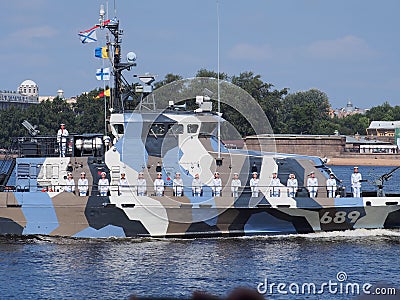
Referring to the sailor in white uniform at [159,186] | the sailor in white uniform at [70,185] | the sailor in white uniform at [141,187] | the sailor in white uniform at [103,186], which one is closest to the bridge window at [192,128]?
the sailor in white uniform at [159,186]

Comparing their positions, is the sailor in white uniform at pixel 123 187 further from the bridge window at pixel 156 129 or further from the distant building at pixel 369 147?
the distant building at pixel 369 147

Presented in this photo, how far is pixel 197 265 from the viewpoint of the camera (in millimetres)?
21672

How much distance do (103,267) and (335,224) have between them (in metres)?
8.05

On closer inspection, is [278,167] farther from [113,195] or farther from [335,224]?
[113,195]

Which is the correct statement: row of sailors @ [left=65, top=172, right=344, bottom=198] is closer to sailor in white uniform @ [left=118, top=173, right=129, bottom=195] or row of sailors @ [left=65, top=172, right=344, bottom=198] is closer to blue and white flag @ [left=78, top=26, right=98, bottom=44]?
sailor in white uniform @ [left=118, top=173, right=129, bottom=195]

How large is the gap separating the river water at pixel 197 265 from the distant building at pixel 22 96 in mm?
136229

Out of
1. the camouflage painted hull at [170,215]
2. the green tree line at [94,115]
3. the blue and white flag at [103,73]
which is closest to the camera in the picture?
the camouflage painted hull at [170,215]

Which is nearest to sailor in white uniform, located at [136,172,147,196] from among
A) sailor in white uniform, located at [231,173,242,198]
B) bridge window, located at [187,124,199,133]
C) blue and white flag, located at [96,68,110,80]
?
bridge window, located at [187,124,199,133]

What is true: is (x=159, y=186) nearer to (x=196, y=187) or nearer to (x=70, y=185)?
(x=196, y=187)

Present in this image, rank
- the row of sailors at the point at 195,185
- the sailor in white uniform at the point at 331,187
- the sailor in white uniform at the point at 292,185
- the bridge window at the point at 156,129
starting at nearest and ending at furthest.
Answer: the row of sailors at the point at 195,185 < the sailor in white uniform at the point at 292,185 < the sailor in white uniform at the point at 331,187 < the bridge window at the point at 156,129

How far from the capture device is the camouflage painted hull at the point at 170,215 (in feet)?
81.8

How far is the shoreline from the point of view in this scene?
9656 centimetres

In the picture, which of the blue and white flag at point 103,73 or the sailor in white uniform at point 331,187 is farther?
the blue and white flag at point 103,73

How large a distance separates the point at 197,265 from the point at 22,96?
161 metres
